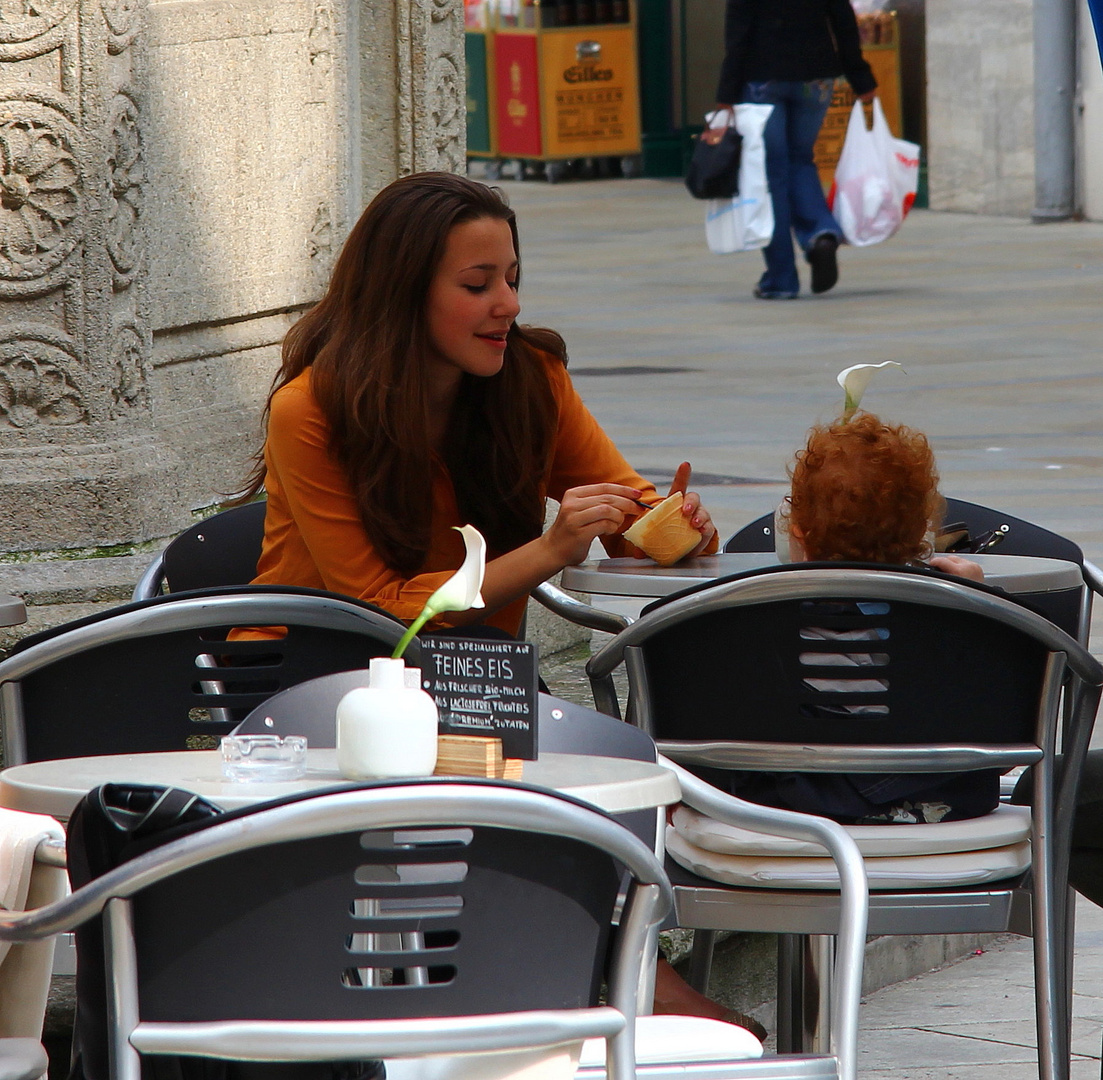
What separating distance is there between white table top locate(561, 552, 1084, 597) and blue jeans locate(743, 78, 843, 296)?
8.80m

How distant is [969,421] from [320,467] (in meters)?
5.99

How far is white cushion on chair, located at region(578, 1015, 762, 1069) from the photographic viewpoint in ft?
6.86

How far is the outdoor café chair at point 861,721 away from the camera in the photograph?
2.67 m

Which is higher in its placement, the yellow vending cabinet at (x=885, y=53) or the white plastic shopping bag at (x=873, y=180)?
the yellow vending cabinet at (x=885, y=53)

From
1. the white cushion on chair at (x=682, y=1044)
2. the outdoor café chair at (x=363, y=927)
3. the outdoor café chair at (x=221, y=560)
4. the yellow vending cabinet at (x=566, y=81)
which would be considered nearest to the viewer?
the outdoor café chair at (x=363, y=927)

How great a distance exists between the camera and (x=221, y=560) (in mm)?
3494

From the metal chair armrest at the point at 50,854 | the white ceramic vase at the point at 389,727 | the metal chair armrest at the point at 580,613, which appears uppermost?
the white ceramic vase at the point at 389,727


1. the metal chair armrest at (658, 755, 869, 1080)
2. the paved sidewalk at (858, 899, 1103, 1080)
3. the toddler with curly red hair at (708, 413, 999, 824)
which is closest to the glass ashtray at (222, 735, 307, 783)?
the metal chair armrest at (658, 755, 869, 1080)

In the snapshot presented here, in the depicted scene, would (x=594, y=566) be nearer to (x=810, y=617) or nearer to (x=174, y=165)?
(x=810, y=617)

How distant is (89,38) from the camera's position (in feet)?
13.4

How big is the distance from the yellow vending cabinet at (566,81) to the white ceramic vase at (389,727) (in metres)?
19.4

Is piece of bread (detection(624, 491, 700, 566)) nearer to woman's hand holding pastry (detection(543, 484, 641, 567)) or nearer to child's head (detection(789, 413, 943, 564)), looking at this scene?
woman's hand holding pastry (detection(543, 484, 641, 567))

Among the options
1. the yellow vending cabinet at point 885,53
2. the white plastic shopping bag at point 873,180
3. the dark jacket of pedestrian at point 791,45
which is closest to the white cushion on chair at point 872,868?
the dark jacket of pedestrian at point 791,45

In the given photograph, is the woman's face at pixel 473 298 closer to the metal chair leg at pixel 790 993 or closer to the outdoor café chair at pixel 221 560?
the outdoor café chair at pixel 221 560
